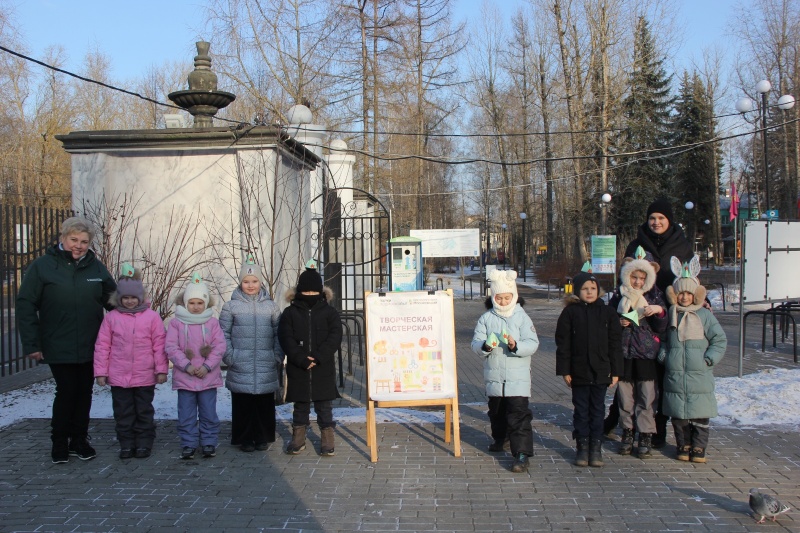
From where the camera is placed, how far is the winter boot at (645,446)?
5566 mm

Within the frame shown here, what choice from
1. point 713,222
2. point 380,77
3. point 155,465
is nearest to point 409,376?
point 155,465

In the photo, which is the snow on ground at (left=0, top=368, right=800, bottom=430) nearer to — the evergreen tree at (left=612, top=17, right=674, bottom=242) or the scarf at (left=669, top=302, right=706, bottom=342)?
the scarf at (left=669, top=302, right=706, bottom=342)

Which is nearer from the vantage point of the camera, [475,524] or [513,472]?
[475,524]

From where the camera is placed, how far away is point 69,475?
5.21 m

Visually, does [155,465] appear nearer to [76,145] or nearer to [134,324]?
[134,324]

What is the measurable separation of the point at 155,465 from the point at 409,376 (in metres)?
2.22

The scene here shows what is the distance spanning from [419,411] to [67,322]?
3696mm

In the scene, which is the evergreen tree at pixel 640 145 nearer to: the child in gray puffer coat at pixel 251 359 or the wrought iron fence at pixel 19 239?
the wrought iron fence at pixel 19 239

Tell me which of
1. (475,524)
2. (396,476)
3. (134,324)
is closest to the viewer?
(475,524)

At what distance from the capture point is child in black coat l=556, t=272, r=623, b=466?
17.5ft

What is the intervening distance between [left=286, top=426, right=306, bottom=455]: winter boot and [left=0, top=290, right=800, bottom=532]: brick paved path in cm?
9

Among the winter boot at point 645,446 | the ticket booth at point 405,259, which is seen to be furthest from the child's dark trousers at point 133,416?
the ticket booth at point 405,259

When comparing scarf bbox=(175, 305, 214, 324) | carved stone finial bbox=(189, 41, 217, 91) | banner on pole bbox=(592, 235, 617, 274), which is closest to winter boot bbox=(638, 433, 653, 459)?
scarf bbox=(175, 305, 214, 324)

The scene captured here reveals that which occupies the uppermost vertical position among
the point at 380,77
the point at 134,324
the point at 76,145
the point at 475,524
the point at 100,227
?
the point at 380,77
